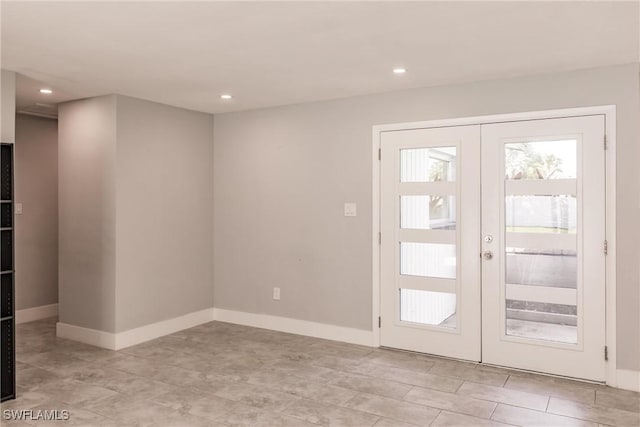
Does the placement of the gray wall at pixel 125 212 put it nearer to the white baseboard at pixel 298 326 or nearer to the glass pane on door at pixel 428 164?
the white baseboard at pixel 298 326

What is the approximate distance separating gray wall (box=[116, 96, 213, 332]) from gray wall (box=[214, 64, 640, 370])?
219mm

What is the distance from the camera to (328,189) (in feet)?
15.9

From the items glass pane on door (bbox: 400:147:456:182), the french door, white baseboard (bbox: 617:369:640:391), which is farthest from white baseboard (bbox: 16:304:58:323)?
white baseboard (bbox: 617:369:640:391)

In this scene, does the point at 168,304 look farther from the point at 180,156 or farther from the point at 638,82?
the point at 638,82

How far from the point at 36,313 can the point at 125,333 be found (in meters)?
1.88

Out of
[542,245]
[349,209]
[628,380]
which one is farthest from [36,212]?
[628,380]

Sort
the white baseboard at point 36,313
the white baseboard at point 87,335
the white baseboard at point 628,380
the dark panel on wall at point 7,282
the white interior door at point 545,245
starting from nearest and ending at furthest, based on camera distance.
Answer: the dark panel on wall at point 7,282
the white baseboard at point 628,380
the white interior door at point 545,245
the white baseboard at point 87,335
the white baseboard at point 36,313

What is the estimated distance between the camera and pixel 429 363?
4105 mm

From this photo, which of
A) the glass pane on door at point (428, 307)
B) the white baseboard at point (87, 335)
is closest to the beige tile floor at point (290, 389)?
the white baseboard at point (87, 335)

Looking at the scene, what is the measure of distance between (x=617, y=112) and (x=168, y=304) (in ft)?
15.0

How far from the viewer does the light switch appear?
468 cm

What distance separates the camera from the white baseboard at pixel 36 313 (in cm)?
554

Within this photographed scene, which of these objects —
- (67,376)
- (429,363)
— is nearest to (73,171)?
(67,376)

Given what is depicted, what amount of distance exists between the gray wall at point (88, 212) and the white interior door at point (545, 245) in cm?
353
